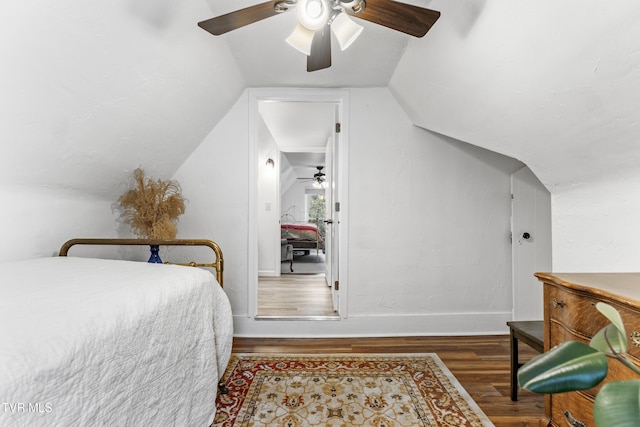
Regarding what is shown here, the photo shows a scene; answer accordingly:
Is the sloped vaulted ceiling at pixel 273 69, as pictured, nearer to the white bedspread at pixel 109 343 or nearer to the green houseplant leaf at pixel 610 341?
the white bedspread at pixel 109 343

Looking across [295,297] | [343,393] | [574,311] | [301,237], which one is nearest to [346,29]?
[574,311]

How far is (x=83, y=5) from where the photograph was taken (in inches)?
50.1

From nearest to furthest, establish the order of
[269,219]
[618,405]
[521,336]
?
[618,405]
[521,336]
[269,219]

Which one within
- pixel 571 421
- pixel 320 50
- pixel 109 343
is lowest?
pixel 571 421

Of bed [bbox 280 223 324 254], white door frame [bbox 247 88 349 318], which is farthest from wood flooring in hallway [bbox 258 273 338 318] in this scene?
bed [bbox 280 223 324 254]

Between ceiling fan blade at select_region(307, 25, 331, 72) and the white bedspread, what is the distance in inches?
47.6

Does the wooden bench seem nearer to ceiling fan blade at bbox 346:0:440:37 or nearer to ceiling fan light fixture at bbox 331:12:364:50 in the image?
ceiling fan blade at bbox 346:0:440:37

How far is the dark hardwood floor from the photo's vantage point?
1.77 meters

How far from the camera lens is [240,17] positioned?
54.2 inches

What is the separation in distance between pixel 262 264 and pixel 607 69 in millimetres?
4989

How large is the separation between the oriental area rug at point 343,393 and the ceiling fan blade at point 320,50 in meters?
1.85

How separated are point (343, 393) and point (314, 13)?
200cm

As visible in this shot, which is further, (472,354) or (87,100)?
(472,354)

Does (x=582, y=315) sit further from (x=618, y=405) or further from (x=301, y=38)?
(x=301, y=38)
